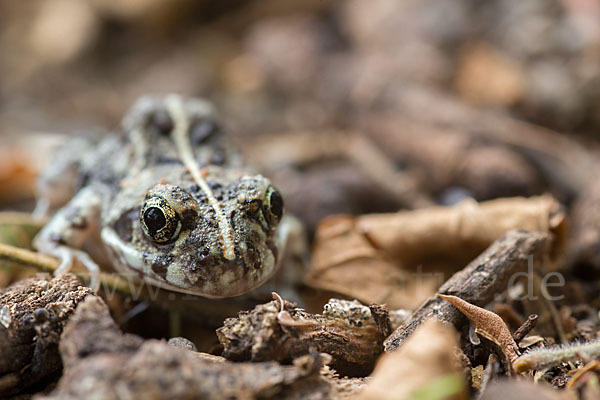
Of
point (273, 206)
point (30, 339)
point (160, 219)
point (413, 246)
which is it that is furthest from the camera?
point (413, 246)

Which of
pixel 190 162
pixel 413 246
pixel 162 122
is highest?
pixel 162 122

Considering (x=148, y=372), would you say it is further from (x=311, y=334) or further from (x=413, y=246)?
(x=413, y=246)

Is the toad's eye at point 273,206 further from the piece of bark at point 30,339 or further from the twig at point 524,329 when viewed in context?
the twig at point 524,329

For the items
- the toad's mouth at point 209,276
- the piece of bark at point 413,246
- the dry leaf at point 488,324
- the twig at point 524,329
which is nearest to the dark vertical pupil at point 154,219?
the toad's mouth at point 209,276

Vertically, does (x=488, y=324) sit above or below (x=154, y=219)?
below

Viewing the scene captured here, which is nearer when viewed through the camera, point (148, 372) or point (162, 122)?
point (148, 372)

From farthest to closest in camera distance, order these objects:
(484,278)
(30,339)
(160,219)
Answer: (160,219) < (484,278) < (30,339)

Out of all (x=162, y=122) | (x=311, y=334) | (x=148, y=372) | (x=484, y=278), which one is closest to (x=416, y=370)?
(x=311, y=334)
